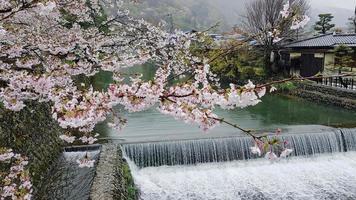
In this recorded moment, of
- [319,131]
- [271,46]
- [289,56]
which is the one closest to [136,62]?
[319,131]

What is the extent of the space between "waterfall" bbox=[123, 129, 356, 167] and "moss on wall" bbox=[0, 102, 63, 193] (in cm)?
199

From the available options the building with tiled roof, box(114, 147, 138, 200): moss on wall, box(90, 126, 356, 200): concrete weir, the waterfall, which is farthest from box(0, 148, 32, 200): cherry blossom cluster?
the building with tiled roof

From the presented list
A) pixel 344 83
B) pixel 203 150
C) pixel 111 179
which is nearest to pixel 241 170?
pixel 203 150

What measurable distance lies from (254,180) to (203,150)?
162 cm

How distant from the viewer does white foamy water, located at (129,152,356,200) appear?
790 centimetres

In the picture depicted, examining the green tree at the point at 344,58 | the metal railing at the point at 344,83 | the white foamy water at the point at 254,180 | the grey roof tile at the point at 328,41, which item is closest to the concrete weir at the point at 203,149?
→ the white foamy water at the point at 254,180

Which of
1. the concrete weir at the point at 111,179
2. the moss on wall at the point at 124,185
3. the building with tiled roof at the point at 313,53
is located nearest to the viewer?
the concrete weir at the point at 111,179

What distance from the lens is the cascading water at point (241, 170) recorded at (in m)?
7.99

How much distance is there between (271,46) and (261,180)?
14.5 m

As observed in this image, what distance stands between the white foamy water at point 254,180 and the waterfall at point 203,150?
193mm

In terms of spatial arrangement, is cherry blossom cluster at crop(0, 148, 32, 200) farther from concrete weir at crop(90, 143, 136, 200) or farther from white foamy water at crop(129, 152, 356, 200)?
white foamy water at crop(129, 152, 356, 200)

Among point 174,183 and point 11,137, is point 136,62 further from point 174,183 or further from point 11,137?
point 174,183

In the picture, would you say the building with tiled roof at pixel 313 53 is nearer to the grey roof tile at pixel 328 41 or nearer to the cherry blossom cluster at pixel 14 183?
the grey roof tile at pixel 328 41

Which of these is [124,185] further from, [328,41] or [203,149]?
[328,41]
